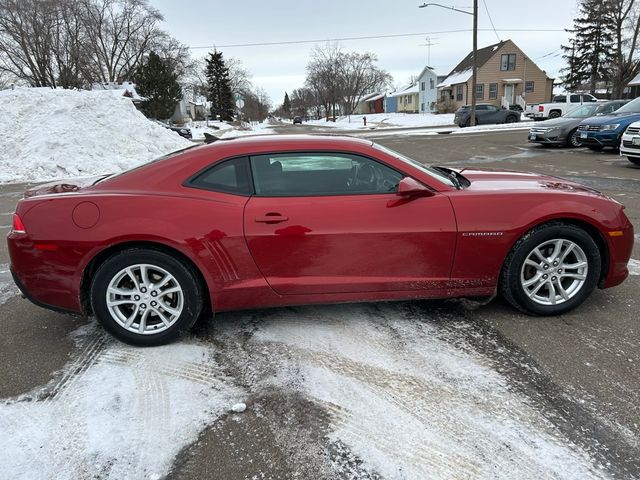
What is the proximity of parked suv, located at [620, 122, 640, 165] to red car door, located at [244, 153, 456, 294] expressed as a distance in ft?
33.1

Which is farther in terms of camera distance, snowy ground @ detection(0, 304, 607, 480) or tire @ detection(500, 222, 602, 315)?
tire @ detection(500, 222, 602, 315)

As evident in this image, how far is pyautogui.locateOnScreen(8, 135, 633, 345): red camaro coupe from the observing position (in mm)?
3189

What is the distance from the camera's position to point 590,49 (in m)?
52.8

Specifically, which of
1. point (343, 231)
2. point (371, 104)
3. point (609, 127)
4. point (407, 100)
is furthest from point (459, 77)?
point (343, 231)

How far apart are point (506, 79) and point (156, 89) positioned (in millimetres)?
35917

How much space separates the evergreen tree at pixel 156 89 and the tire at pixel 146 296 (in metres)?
47.3

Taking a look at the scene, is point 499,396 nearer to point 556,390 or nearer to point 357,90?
point 556,390

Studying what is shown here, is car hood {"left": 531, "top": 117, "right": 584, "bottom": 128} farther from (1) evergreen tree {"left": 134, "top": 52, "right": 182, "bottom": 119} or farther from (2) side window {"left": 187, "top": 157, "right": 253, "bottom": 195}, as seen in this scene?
(1) evergreen tree {"left": 134, "top": 52, "right": 182, "bottom": 119}

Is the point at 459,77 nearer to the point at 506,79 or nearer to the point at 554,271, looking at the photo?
the point at 506,79

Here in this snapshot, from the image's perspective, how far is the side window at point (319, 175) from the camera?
10.9ft

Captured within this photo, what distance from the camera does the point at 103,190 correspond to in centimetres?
332

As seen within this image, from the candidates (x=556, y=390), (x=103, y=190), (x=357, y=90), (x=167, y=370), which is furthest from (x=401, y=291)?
(x=357, y=90)

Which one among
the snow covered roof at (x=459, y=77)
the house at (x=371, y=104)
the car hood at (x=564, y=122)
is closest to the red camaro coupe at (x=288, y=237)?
the car hood at (x=564, y=122)

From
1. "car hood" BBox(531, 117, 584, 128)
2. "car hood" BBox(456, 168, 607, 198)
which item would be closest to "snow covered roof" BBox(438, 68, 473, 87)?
"car hood" BBox(531, 117, 584, 128)
